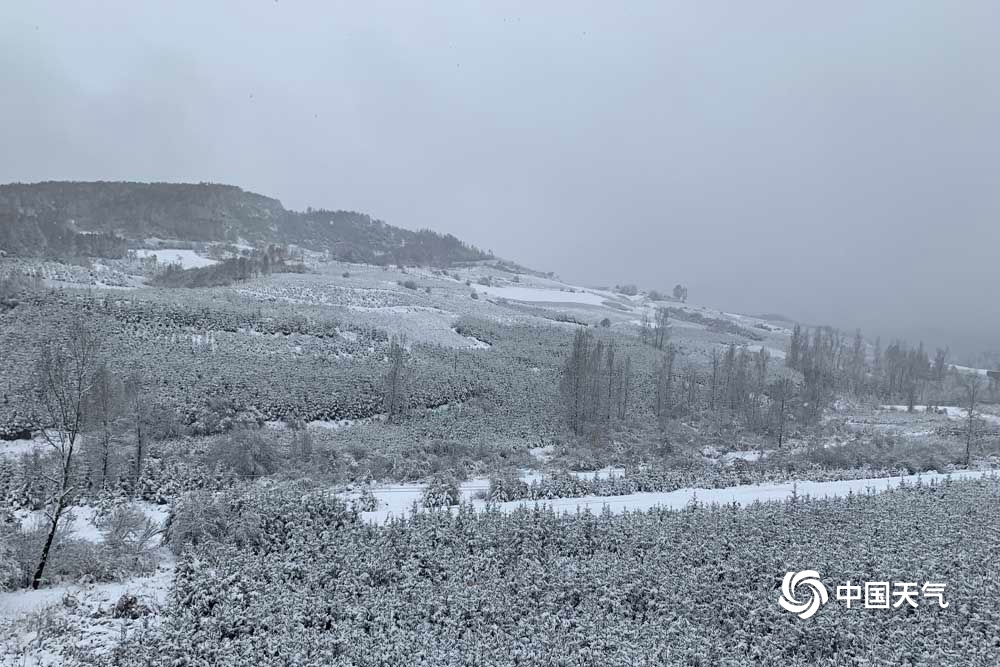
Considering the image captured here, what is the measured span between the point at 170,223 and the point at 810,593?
14317cm

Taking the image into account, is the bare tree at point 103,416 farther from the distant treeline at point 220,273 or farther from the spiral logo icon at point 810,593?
the distant treeline at point 220,273

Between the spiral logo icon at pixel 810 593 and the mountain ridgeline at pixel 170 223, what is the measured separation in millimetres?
88920

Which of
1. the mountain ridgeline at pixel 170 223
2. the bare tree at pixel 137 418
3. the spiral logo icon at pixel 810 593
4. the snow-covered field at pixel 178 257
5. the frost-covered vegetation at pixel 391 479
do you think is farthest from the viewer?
the snow-covered field at pixel 178 257

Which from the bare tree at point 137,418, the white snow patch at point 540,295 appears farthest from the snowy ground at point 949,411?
the bare tree at point 137,418

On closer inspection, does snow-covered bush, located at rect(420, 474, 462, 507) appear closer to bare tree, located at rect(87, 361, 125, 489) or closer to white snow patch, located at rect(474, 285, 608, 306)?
bare tree, located at rect(87, 361, 125, 489)

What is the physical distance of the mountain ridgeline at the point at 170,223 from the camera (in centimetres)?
9044

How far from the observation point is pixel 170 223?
128 meters

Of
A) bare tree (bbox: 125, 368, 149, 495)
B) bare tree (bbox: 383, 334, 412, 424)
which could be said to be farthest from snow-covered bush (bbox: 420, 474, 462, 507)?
bare tree (bbox: 383, 334, 412, 424)

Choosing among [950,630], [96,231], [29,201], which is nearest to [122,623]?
[950,630]

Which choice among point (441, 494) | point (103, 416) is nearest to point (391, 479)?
point (441, 494)

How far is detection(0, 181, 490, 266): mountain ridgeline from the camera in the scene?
90.4 metres

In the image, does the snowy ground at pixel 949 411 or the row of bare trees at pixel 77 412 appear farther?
the snowy ground at pixel 949 411

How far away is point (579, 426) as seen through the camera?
121 ft

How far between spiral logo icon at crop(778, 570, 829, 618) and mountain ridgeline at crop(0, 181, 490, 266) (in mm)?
88920
